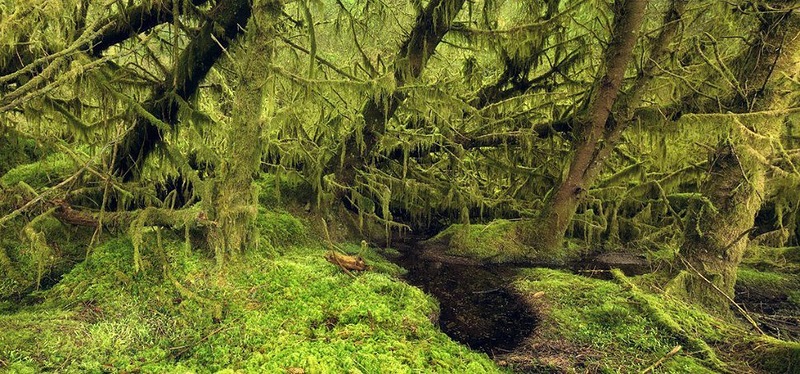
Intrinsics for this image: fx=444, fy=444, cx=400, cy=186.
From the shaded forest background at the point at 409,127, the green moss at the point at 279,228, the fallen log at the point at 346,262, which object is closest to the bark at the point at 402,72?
the shaded forest background at the point at 409,127

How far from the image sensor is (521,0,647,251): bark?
24.8 ft

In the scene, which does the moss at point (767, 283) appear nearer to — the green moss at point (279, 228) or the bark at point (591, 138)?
the bark at point (591, 138)

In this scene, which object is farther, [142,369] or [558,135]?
[558,135]

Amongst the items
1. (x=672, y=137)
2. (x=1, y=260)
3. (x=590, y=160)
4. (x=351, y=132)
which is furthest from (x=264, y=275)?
(x=672, y=137)

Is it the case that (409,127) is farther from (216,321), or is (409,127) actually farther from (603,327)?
(216,321)

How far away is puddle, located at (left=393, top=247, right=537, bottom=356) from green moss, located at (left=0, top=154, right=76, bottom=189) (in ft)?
17.2

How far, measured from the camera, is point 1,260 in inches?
181

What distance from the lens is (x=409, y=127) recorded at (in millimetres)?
10656

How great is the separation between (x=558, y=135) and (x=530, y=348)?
17.1 feet

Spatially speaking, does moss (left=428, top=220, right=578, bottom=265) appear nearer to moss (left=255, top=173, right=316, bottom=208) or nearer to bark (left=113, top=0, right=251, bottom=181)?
moss (left=255, top=173, right=316, bottom=208)

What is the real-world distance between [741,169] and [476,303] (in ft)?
12.1

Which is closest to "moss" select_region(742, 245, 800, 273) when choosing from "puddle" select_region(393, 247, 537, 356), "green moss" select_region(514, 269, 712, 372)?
"green moss" select_region(514, 269, 712, 372)

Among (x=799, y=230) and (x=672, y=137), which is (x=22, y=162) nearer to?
(x=672, y=137)

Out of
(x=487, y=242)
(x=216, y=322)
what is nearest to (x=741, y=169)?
(x=487, y=242)
